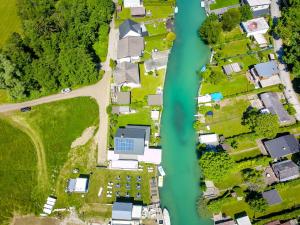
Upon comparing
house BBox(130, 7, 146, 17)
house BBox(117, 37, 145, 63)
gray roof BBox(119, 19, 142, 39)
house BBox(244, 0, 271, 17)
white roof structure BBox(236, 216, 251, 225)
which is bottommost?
white roof structure BBox(236, 216, 251, 225)

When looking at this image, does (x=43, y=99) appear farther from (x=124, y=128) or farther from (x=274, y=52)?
(x=274, y=52)

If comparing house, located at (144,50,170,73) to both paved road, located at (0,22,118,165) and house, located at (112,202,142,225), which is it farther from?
house, located at (112,202,142,225)

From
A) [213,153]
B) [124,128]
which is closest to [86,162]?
[124,128]

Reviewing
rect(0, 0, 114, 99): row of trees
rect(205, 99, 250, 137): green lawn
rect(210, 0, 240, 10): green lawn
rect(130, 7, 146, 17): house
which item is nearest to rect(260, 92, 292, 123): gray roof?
rect(205, 99, 250, 137): green lawn

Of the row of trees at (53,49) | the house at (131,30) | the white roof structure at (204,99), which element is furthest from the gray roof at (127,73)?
the white roof structure at (204,99)

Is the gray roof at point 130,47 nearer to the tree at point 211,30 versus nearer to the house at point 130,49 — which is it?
the house at point 130,49

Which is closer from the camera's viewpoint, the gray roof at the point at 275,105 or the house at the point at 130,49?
the gray roof at the point at 275,105

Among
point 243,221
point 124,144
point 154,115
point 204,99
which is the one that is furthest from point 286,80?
point 124,144
